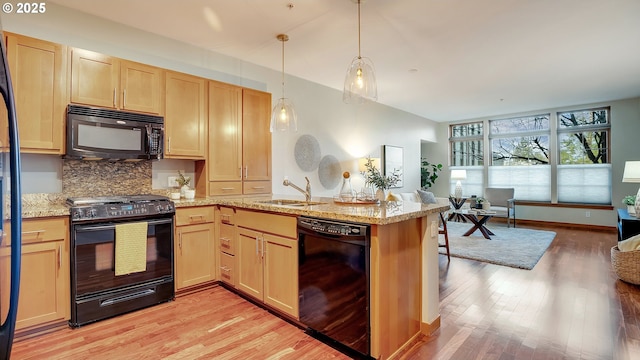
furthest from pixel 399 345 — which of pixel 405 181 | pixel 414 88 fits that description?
pixel 405 181

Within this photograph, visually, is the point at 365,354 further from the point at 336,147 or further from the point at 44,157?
the point at 336,147

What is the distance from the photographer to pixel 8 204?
3.05 feet

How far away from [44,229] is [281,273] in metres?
1.77

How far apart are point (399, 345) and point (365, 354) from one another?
29cm

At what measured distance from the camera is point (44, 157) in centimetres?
270

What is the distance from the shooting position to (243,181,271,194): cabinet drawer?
3727mm

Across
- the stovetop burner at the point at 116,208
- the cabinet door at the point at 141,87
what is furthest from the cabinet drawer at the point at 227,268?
the cabinet door at the point at 141,87

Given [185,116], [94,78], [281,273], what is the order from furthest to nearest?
[185,116]
[94,78]
[281,273]

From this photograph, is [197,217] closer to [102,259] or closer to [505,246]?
[102,259]

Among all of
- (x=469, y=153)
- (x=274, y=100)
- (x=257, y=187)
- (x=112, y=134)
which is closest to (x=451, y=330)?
(x=257, y=187)

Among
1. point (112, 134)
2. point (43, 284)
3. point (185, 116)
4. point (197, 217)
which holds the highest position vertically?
point (185, 116)

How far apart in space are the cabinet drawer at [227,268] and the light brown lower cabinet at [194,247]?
0.08 m

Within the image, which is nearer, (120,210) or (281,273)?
(281,273)

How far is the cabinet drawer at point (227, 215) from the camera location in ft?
9.81
